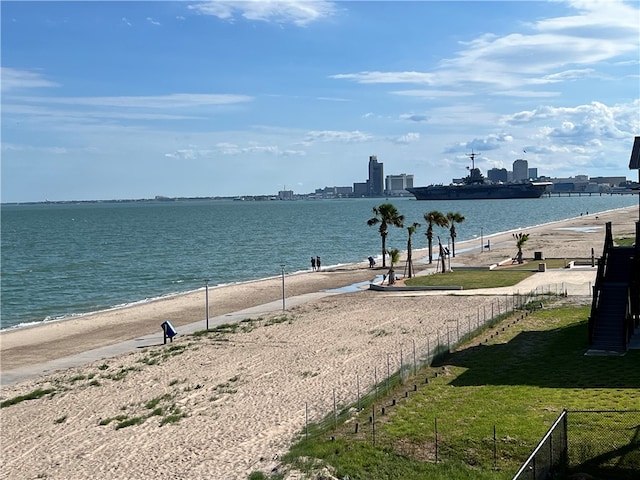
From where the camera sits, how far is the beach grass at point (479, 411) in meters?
15.6

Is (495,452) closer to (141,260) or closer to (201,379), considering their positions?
(201,379)

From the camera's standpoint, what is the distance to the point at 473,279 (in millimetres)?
49000

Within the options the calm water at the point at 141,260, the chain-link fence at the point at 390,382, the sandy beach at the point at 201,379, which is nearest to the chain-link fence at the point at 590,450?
the chain-link fence at the point at 390,382

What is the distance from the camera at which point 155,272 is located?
2798 inches

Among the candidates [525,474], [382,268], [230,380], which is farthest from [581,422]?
[382,268]

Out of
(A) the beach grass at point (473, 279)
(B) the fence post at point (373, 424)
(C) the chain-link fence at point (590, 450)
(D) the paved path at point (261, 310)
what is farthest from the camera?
(A) the beach grass at point (473, 279)

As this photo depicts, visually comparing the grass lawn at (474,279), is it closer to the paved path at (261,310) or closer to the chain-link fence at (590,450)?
the paved path at (261,310)

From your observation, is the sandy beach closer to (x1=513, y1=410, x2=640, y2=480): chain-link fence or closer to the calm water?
(x1=513, y1=410, x2=640, y2=480): chain-link fence

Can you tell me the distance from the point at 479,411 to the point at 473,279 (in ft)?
102

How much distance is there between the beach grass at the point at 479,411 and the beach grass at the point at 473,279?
65.0ft

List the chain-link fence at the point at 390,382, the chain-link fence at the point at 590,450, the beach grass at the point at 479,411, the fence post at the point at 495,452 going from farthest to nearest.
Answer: the chain-link fence at the point at 390,382 → the beach grass at the point at 479,411 → the fence post at the point at 495,452 → the chain-link fence at the point at 590,450

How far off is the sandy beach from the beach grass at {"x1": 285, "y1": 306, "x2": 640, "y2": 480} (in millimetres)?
1910

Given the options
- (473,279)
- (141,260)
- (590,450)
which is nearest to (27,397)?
(590,450)

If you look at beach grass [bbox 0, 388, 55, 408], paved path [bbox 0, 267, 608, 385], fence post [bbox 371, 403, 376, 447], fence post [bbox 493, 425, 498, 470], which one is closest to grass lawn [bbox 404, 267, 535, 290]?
paved path [bbox 0, 267, 608, 385]
